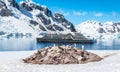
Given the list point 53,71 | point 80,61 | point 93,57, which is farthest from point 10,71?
point 93,57

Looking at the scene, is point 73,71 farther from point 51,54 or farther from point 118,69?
→ point 51,54

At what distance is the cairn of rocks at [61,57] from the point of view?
92.7ft

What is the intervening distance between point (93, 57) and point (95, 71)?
390 inches

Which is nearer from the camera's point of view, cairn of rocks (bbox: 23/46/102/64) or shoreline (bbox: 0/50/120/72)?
shoreline (bbox: 0/50/120/72)

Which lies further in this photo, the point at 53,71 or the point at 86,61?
the point at 86,61

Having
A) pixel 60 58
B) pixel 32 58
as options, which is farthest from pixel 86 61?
pixel 32 58

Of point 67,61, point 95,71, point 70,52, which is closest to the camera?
point 95,71

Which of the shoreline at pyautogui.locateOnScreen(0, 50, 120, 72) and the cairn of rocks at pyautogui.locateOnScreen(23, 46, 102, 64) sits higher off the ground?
the cairn of rocks at pyautogui.locateOnScreen(23, 46, 102, 64)

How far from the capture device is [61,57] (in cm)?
2878

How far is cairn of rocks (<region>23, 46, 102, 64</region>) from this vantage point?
1112 inches

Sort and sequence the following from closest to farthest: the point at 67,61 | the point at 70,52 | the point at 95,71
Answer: the point at 95,71 → the point at 67,61 → the point at 70,52

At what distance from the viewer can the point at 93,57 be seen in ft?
101

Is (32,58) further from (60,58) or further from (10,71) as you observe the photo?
(10,71)

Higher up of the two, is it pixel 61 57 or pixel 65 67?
pixel 61 57
